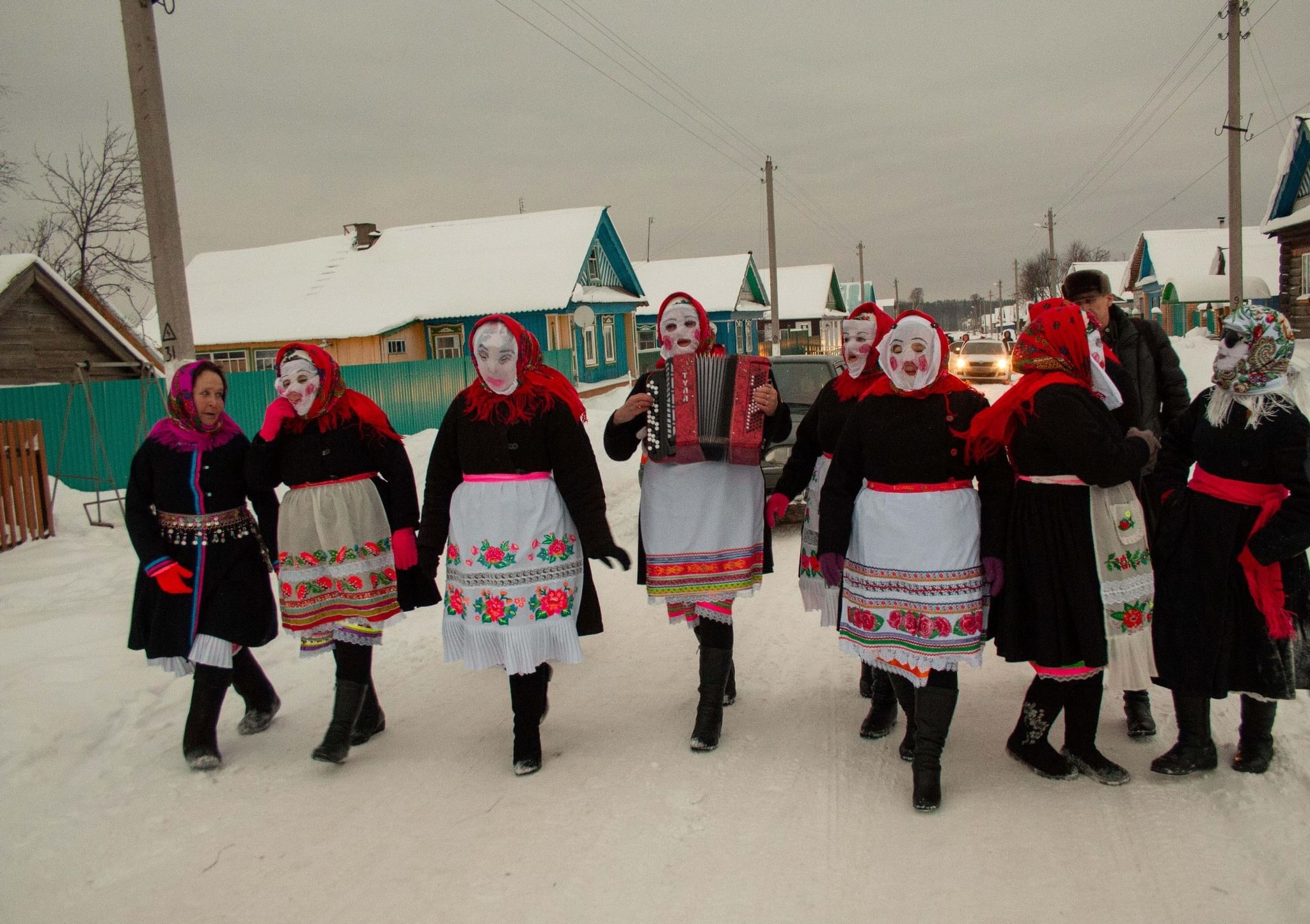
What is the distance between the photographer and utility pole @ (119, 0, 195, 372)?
5996mm

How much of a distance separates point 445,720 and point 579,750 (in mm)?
821

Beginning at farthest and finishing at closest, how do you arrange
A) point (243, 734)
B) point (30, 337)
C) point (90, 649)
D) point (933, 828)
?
point (30, 337) → point (90, 649) → point (243, 734) → point (933, 828)

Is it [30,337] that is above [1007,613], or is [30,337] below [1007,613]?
above

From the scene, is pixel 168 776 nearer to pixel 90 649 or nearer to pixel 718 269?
pixel 90 649

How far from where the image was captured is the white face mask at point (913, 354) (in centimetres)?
339

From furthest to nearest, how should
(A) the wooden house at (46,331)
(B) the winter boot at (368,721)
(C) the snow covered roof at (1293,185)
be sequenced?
(C) the snow covered roof at (1293,185), (A) the wooden house at (46,331), (B) the winter boot at (368,721)

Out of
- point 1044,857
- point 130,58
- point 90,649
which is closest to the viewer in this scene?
point 1044,857

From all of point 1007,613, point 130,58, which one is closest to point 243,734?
point 1007,613

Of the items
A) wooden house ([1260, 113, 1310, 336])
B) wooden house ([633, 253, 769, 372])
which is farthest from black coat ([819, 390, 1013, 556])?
wooden house ([633, 253, 769, 372])

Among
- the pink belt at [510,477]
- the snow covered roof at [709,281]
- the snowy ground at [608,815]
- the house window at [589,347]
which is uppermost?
the snow covered roof at [709,281]

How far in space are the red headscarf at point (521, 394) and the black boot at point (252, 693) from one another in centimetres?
178

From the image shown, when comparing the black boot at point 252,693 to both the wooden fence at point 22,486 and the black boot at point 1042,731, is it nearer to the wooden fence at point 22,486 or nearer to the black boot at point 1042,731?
the black boot at point 1042,731

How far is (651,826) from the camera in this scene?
10.7 feet

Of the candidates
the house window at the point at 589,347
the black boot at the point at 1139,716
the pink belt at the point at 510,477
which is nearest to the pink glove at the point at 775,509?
the pink belt at the point at 510,477
